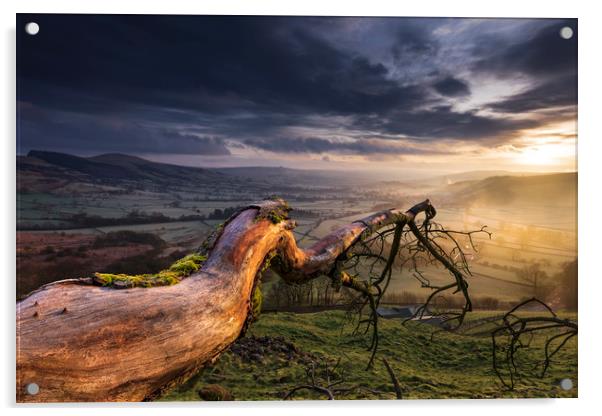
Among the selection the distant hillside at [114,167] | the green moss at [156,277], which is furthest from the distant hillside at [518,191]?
the green moss at [156,277]

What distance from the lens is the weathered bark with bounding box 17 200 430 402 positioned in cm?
110

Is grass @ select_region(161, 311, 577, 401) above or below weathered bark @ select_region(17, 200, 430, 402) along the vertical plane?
below

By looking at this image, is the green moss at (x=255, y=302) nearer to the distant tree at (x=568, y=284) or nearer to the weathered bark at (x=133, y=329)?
the weathered bark at (x=133, y=329)

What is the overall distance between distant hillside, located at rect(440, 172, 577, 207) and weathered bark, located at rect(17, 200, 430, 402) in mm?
1851

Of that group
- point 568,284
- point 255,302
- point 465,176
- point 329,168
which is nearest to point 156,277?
point 255,302

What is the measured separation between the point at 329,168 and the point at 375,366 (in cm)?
129

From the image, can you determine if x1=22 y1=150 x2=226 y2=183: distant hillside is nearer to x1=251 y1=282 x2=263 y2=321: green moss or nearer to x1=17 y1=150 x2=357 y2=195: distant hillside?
x1=17 y1=150 x2=357 y2=195: distant hillside

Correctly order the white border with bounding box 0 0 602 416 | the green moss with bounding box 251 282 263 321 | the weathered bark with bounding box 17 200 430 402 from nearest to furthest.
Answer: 1. the weathered bark with bounding box 17 200 430 402
2. the green moss with bounding box 251 282 263 321
3. the white border with bounding box 0 0 602 416

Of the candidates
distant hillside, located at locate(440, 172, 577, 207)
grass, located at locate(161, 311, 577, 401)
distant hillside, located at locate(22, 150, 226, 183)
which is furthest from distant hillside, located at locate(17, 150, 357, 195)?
grass, located at locate(161, 311, 577, 401)

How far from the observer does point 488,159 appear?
2.84 metres

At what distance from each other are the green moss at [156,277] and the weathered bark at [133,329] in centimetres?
2

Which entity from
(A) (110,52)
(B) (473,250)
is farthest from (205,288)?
(B) (473,250)

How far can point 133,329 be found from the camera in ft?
3.87

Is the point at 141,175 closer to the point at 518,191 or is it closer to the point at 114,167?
the point at 114,167
